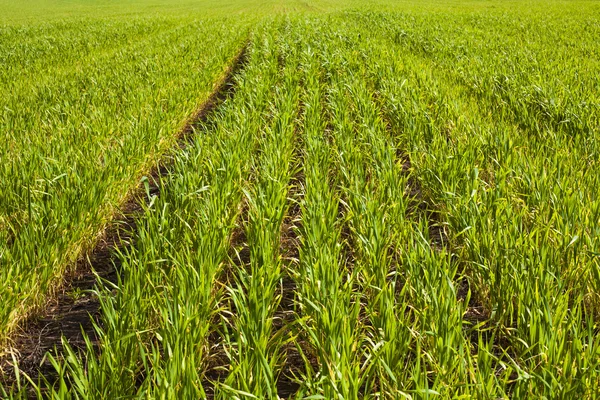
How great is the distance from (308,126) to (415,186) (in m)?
1.52

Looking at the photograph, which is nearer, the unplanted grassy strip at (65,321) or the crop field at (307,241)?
the crop field at (307,241)

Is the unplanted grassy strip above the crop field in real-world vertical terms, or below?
below

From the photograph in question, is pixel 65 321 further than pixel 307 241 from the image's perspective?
No

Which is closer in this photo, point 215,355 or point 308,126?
point 215,355

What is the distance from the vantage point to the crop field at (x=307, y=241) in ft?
6.55

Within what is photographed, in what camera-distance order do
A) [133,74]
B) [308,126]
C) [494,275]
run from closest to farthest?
[494,275]
[308,126]
[133,74]

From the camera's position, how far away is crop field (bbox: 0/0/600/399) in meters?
2.00

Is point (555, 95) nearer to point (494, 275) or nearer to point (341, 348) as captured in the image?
point (494, 275)

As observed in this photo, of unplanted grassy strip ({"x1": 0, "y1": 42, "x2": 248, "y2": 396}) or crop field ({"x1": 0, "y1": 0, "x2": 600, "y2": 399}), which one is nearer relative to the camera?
crop field ({"x1": 0, "y1": 0, "x2": 600, "y2": 399})

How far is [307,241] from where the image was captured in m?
3.02

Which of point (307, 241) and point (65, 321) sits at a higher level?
point (307, 241)

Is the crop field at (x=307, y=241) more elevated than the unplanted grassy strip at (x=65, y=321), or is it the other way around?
the crop field at (x=307, y=241)

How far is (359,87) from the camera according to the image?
22.7ft

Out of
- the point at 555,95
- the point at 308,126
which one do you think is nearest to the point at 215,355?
the point at 308,126
